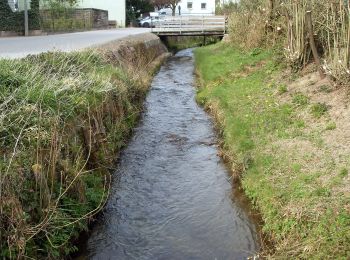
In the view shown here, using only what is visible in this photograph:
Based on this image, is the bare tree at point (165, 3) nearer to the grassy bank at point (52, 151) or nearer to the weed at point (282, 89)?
the weed at point (282, 89)

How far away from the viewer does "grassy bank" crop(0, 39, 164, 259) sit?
18.4ft

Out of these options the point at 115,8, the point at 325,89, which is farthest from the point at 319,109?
the point at 115,8

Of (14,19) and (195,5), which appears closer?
(14,19)

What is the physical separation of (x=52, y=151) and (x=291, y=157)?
4440 millimetres

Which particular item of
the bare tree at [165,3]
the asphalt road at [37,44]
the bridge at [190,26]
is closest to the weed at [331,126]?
the asphalt road at [37,44]

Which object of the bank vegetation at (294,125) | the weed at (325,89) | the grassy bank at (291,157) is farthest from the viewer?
the weed at (325,89)

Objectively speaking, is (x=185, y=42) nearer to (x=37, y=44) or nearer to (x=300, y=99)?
(x=37, y=44)

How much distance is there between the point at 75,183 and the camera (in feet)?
23.2

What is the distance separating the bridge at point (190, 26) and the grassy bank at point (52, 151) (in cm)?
2483

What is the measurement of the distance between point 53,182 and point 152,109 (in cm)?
949

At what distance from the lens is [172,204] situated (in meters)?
8.41

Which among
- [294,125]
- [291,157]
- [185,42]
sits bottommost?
[291,157]

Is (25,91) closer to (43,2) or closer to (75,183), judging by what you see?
(75,183)

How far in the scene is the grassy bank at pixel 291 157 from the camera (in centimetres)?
628
